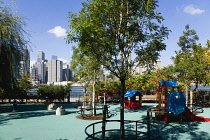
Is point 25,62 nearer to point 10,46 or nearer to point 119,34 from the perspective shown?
point 10,46

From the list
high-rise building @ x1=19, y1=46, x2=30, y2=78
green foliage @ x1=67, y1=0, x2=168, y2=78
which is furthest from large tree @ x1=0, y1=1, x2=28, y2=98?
green foliage @ x1=67, y1=0, x2=168, y2=78

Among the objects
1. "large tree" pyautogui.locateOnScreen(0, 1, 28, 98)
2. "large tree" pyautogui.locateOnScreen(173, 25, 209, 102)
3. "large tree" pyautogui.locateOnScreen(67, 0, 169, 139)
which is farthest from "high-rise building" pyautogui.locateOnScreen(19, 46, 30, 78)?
"large tree" pyautogui.locateOnScreen(173, 25, 209, 102)

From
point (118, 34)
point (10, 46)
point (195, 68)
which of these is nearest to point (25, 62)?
point (10, 46)

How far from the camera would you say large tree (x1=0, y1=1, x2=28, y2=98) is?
486 inches

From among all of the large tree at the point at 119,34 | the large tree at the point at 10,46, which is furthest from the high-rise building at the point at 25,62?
the large tree at the point at 119,34

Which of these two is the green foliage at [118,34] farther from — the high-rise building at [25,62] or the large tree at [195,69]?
the large tree at [195,69]

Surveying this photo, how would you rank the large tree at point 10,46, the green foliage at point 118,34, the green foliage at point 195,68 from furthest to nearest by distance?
1. the green foliage at point 195,68
2. the large tree at point 10,46
3. the green foliage at point 118,34

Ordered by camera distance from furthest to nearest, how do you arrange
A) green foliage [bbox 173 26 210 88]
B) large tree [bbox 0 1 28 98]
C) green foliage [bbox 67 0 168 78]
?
green foliage [bbox 173 26 210 88] → large tree [bbox 0 1 28 98] → green foliage [bbox 67 0 168 78]

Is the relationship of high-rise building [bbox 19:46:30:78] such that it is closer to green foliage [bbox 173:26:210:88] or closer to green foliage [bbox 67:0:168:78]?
green foliage [bbox 67:0:168:78]

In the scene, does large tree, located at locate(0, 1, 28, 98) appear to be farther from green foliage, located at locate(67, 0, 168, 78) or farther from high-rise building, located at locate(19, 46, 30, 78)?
green foliage, located at locate(67, 0, 168, 78)

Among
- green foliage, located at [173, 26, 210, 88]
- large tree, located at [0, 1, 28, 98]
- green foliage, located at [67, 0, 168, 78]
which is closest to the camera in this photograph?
green foliage, located at [67, 0, 168, 78]

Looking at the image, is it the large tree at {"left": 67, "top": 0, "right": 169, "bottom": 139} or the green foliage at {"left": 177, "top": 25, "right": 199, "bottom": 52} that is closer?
the large tree at {"left": 67, "top": 0, "right": 169, "bottom": 139}

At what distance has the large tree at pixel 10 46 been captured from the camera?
1234 cm

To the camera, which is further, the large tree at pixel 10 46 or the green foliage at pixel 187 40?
the green foliage at pixel 187 40
